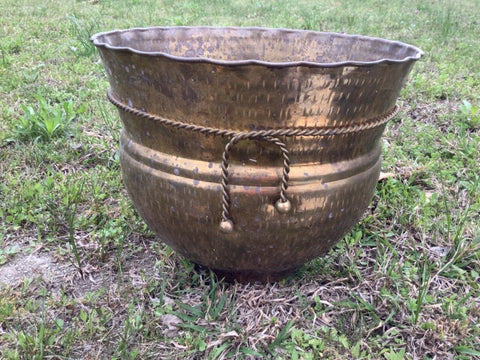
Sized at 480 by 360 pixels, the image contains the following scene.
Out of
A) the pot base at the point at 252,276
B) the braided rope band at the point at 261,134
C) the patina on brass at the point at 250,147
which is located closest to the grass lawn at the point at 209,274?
the pot base at the point at 252,276

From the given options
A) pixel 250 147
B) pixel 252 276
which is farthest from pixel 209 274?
pixel 250 147

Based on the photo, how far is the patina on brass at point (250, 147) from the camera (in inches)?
46.0

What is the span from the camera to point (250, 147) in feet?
4.07

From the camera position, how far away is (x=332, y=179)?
1339 mm

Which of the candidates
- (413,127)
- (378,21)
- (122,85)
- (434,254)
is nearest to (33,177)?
(122,85)

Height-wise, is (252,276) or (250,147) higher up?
(250,147)

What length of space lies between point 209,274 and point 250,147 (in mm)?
749

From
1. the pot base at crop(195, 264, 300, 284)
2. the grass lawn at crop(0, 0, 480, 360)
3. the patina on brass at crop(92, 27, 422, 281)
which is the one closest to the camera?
the patina on brass at crop(92, 27, 422, 281)

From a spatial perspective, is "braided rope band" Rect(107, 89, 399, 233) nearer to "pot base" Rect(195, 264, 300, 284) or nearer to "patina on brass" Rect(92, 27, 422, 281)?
"patina on brass" Rect(92, 27, 422, 281)

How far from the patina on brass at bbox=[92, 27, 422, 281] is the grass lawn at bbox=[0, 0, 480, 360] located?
0.28 metres

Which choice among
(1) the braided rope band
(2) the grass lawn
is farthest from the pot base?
(1) the braided rope band

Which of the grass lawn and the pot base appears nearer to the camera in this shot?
the grass lawn

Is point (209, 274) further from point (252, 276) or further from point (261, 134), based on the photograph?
point (261, 134)

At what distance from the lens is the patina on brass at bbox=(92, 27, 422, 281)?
117 cm
